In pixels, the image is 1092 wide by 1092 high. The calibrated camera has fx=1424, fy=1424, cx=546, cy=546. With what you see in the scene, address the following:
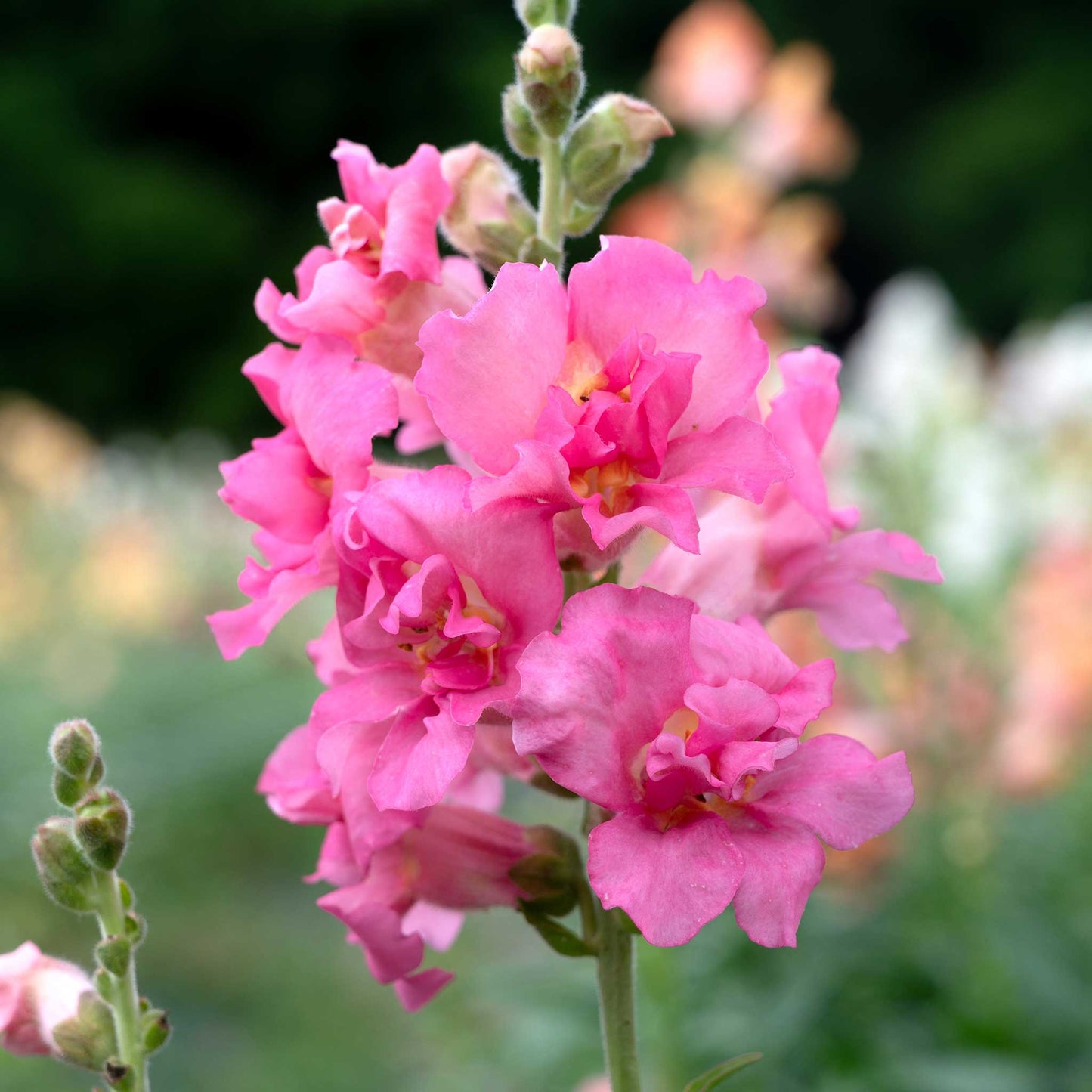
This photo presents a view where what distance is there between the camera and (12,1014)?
878 millimetres

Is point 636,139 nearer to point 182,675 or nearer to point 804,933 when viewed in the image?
point 804,933

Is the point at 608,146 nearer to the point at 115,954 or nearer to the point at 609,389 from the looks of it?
the point at 609,389

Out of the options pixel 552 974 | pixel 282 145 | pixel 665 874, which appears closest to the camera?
pixel 665 874

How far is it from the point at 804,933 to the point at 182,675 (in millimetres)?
3927

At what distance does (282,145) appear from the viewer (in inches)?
546

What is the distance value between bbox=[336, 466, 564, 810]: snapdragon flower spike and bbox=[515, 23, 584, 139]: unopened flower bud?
274 mm

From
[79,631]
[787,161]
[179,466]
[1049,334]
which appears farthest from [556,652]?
[179,466]

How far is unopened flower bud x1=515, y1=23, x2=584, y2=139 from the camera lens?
0.92 m

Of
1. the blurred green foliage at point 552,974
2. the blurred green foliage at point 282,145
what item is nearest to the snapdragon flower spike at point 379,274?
the blurred green foliage at point 552,974

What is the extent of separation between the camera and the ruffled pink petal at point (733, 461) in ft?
2.63

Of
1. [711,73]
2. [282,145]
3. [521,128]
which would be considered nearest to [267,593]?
[521,128]

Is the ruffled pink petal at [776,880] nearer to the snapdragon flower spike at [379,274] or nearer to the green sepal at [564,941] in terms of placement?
the green sepal at [564,941]

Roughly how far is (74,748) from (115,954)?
0.12 metres

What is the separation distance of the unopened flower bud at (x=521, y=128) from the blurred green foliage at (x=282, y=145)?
11713 mm
